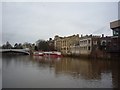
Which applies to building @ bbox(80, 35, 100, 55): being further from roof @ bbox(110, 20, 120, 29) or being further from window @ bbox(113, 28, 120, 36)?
roof @ bbox(110, 20, 120, 29)

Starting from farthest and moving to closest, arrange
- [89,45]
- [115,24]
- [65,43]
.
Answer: [65,43], [89,45], [115,24]

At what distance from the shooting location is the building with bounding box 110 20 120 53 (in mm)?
33188

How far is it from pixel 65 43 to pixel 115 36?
22.1m

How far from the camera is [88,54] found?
37594 millimetres

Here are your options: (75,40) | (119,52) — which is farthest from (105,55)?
(75,40)

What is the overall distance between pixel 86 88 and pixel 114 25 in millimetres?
27084

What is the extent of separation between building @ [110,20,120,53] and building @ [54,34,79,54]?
50.5 ft

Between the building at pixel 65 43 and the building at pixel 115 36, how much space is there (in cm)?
1538

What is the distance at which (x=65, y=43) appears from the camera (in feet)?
183


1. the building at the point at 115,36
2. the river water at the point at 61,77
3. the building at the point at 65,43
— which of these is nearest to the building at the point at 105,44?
the building at the point at 115,36

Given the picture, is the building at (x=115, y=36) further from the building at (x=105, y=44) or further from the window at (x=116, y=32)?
the building at (x=105, y=44)

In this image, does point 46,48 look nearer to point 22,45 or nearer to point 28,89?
point 22,45

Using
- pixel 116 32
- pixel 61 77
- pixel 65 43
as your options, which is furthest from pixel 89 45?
pixel 61 77

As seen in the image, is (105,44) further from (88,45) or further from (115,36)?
(88,45)
